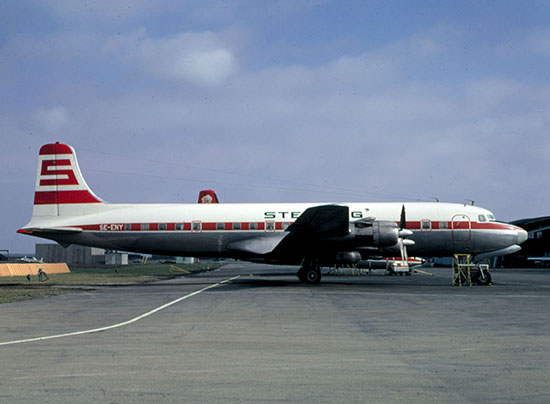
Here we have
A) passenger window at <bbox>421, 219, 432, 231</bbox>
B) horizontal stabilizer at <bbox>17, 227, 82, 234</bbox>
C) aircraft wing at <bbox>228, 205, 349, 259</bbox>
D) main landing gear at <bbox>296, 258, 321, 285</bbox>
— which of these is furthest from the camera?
horizontal stabilizer at <bbox>17, 227, 82, 234</bbox>

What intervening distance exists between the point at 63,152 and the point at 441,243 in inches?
890

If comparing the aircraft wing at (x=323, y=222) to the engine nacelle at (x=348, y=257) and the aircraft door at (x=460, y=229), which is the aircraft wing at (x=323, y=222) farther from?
the aircraft door at (x=460, y=229)

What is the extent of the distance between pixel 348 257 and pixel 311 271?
224cm

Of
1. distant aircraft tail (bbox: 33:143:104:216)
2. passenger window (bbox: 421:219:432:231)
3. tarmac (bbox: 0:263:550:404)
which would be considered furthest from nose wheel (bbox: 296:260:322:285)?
distant aircraft tail (bbox: 33:143:104:216)

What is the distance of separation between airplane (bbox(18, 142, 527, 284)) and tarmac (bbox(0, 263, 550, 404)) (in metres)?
11.5

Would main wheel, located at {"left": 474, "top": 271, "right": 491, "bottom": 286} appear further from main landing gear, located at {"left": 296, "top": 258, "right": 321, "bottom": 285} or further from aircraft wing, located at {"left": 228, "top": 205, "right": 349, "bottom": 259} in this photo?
main landing gear, located at {"left": 296, "top": 258, "right": 321, "bottom": 285}

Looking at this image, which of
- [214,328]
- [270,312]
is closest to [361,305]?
[270,312]

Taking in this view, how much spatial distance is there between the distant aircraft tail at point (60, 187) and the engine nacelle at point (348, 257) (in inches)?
560

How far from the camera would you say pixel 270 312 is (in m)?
14.1

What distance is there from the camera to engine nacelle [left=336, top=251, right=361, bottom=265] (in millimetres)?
25438

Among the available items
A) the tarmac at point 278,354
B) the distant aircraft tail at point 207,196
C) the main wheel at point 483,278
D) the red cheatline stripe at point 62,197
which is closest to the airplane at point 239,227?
the red cheatline stripe at point 62,197

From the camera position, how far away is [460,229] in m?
27.5

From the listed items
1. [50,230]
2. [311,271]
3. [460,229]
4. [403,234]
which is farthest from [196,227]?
[460,229]

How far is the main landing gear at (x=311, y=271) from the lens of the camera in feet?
86.4
